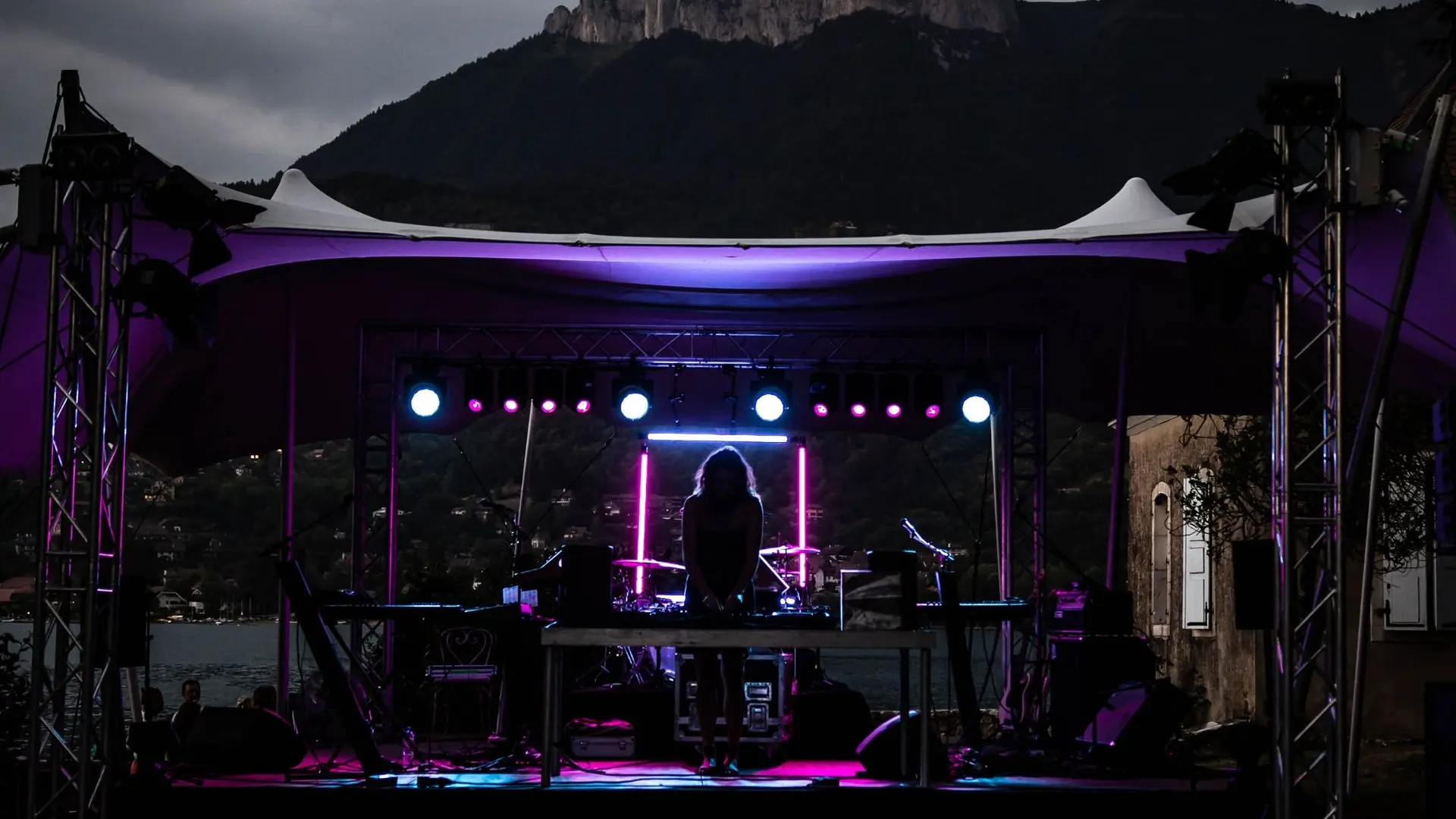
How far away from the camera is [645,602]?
8.86 meters

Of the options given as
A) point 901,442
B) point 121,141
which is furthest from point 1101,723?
point 901,442

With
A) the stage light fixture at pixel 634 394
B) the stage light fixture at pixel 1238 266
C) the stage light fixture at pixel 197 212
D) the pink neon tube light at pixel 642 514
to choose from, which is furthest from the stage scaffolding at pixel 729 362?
the stage light fixture at pixel 1238 266

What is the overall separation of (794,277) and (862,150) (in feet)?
80.8

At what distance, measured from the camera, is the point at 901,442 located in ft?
64.7

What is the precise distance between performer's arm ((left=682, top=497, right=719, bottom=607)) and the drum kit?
2387 mm

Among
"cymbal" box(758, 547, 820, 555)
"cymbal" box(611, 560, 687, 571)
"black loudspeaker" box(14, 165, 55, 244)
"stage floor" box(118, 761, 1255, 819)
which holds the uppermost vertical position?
"black loudspeaker" box(14, 165, 55, 244)

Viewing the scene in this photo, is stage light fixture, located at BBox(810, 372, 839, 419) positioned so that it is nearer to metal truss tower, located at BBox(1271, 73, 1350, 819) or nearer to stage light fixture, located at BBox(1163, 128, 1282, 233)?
stage light fixture, located at BBox(1163, 128, 1282, 233)

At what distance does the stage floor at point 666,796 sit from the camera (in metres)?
5.50

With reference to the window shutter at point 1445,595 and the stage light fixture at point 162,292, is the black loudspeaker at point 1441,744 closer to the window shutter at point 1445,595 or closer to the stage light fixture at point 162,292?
the stage light fixture at point 162,292

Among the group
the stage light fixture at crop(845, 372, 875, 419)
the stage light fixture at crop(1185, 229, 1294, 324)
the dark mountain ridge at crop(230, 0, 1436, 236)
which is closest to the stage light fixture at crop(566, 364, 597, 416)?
the stage light fixture at crop(845, 372, 875, 419)

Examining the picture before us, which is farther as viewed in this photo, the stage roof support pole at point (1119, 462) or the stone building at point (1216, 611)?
the stone building at point (1216, 611)

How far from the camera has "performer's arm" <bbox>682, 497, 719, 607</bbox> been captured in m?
5.84

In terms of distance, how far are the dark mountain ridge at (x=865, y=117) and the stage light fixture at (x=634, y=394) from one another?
1248 centimetres

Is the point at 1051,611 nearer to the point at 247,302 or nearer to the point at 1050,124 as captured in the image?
the point at 247,302
